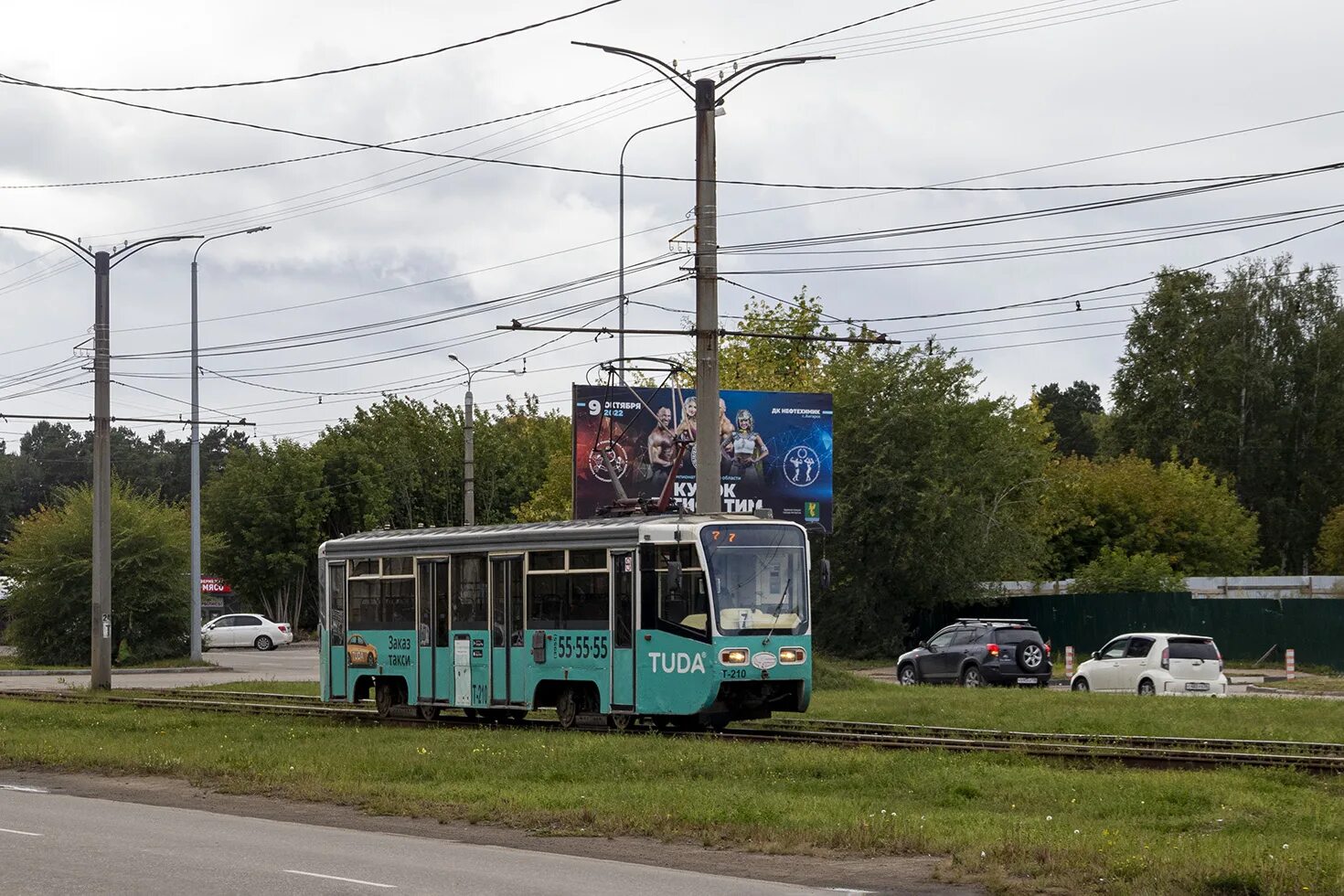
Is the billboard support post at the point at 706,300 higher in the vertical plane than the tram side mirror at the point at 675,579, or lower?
higher

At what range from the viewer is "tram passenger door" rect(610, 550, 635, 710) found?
23344 millimetres

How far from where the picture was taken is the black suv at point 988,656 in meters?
37.4

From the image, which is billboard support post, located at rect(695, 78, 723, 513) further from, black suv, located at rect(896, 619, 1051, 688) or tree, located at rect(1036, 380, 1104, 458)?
tree, located at rect(1036, 380, 1104, 458)

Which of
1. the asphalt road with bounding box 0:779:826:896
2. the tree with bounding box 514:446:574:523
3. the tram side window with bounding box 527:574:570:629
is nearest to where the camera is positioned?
the asphalt road with bounding box 0:779:826:896

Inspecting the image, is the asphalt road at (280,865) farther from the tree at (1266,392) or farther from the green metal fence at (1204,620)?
the tree at (1266,392)

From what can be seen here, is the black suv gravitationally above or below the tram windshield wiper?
below

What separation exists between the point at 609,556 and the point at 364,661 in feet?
20.4

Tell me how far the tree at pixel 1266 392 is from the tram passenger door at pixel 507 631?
64.3 metres

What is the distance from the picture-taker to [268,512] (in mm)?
83375

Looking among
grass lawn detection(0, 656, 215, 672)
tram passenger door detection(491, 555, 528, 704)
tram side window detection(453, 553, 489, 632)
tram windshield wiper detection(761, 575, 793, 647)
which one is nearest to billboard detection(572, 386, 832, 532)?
grass lawn detection(0, 656, 215, 672)

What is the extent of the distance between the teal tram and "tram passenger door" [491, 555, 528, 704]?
0.02 metres

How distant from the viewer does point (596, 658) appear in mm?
23812

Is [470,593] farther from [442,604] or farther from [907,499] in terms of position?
[907,499]

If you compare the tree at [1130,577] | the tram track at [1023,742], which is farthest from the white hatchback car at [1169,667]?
the tree at [1130,577]
